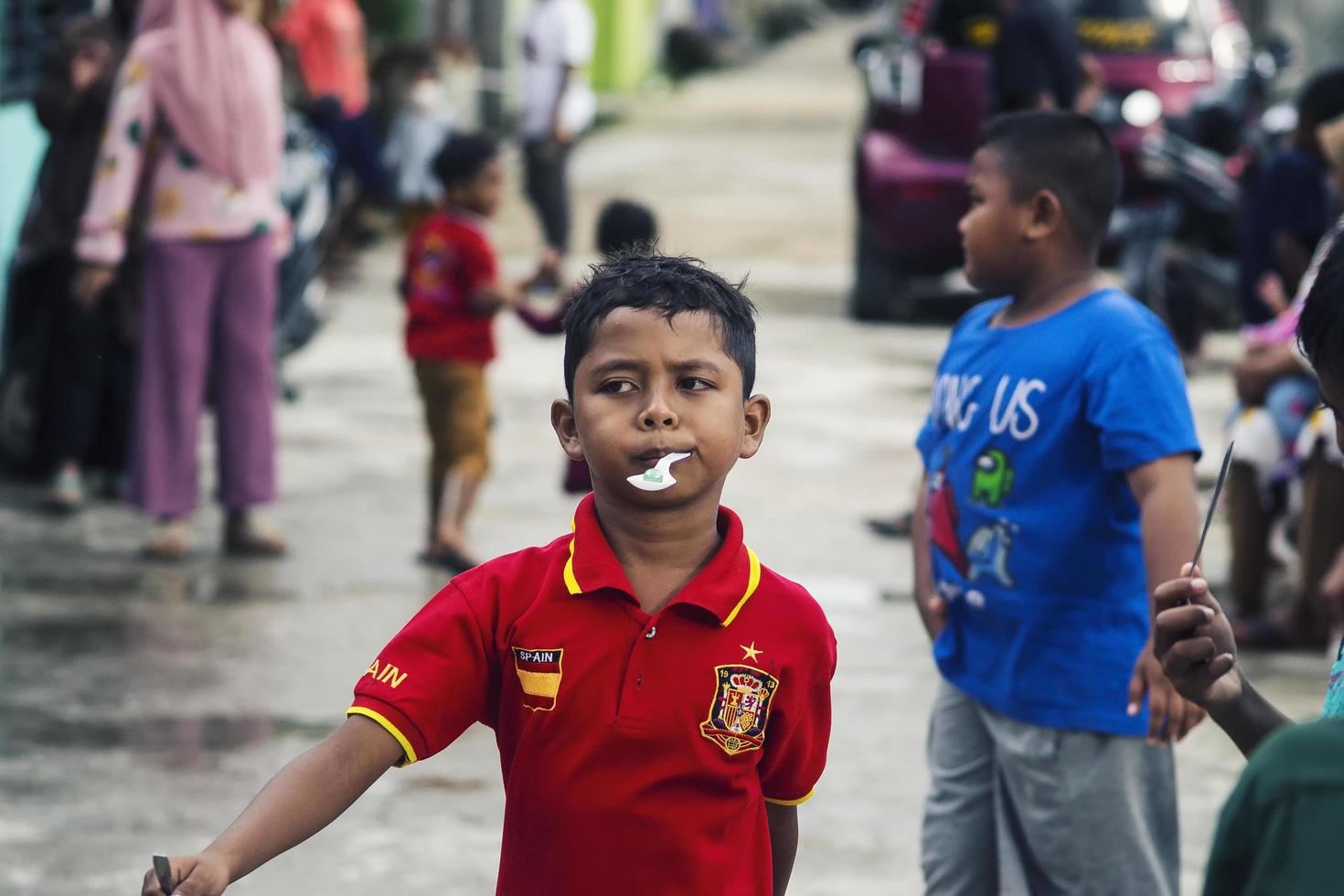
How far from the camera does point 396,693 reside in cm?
235

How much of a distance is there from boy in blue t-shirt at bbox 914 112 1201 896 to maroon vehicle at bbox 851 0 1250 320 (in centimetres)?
719

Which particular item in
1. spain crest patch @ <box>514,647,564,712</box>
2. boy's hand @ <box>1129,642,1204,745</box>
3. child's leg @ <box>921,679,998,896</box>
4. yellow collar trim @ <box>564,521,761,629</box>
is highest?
yellow collar trim @ <box>564,521,761,629</box>

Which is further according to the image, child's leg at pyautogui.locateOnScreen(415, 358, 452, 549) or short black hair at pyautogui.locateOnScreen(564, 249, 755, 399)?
child's leg at pyautogui.locateOnScreen(415, 358, 452, 549)

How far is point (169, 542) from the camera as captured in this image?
718cm

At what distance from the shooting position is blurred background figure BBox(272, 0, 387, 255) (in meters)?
13.5

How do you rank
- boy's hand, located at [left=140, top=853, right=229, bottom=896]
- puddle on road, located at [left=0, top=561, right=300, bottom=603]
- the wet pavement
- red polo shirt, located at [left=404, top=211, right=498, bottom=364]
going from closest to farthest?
boy's hand, located at [left=140, top=853, right=229, bottom=896] < the wet pavement < puddle on road, located at [left=0, top=561, right=300, bottom=603] < red polo shirt, located at [left=404, top=211, right=498, bottom=364]

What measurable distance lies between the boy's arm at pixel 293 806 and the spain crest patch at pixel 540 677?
6.3 inches

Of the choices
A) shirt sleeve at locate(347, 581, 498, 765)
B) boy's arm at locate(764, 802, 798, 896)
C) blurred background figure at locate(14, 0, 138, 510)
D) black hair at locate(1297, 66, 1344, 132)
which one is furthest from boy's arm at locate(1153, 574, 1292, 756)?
blurred background figure at locate(14, 0, 138, 510)

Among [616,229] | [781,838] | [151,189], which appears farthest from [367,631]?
[781,838]

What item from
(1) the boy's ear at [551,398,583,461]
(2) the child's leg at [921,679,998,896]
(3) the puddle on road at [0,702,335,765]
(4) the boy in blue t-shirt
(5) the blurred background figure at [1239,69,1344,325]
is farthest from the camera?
(5) the blurred background figure at [1239,69,1344,325]

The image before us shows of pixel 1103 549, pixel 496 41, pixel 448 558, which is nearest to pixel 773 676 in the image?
A: pixel 1103 549

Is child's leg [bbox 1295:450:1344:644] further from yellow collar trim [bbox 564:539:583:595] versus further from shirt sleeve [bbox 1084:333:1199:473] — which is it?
yellow collar trim [bbox 564:539:583:595]

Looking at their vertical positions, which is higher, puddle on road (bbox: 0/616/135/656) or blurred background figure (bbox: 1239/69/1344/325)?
blurred background figure (bbox: 1239/69/1344/325)

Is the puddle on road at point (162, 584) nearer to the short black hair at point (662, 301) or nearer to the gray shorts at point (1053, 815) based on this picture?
the gray shorts at point (1053, 815)
